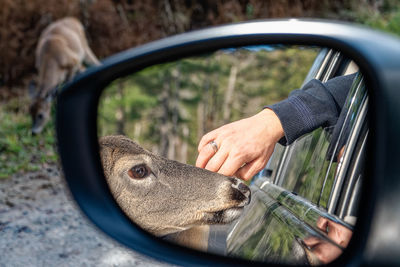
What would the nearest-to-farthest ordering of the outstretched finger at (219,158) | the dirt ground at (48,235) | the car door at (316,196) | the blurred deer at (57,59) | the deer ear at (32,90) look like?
the car door at (316,196)
the outstretched finger at (219,158)
the dirt ground at (48,235)
the blurred deer at (57,59)
the deer ear at (32,90)

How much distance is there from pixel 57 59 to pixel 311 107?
11.3 m

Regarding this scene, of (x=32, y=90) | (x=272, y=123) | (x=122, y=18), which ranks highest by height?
(x=122, y=18)

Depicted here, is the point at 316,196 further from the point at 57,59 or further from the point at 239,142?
the point at 57,59

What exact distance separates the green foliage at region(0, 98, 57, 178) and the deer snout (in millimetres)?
4514

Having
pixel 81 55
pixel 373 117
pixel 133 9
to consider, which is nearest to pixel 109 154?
pixel 373 117

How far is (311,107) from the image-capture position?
1.15 metres

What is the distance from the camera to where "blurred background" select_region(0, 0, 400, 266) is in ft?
4.08

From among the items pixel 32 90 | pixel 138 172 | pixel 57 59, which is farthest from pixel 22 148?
pixel 138 172

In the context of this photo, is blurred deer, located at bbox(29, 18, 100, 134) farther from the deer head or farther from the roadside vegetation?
the deer head

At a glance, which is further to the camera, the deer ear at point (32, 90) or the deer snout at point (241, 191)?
the deer ear at point (32, 90)

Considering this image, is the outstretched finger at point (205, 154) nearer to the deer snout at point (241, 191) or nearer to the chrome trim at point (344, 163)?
the deer snout at point (241, 191)

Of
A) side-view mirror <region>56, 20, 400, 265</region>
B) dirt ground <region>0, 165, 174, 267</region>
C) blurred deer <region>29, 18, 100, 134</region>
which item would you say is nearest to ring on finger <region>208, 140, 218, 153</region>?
side-view mirror <region>56, 20, 400, 265</region>

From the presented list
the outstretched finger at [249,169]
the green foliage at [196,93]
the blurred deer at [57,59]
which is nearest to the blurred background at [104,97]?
the green foliage at [196,93]

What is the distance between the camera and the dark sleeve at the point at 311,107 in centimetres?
115
